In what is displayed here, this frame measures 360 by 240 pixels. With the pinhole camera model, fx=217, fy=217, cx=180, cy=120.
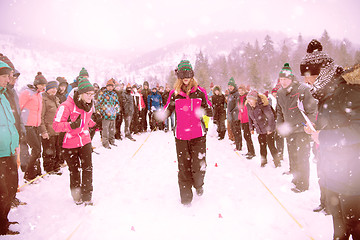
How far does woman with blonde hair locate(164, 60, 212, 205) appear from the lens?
4273 mm

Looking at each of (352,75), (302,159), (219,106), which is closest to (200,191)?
(302,159)

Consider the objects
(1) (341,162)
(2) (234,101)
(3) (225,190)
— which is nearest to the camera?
(1) (341,162)

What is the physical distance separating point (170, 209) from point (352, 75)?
346cm

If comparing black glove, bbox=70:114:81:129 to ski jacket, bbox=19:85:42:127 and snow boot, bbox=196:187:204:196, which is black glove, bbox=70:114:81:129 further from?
snow boot, bbox=196:187:204:196

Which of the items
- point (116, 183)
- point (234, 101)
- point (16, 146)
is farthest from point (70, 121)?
point (234, 101)

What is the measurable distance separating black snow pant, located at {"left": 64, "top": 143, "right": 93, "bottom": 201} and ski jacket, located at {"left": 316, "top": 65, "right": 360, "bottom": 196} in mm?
4000

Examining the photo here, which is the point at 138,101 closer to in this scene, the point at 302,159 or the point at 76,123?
the point at 76,123

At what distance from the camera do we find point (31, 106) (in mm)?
5559

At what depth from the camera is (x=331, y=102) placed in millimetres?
2279

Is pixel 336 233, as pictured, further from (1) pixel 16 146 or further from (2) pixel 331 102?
(1) pixel 16 146

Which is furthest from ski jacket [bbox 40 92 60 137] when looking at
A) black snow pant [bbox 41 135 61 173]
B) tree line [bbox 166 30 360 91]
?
tree line [bbox 166 30 360 91]

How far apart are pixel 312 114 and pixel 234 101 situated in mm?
4476

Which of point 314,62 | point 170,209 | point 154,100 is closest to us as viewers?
point 314,62

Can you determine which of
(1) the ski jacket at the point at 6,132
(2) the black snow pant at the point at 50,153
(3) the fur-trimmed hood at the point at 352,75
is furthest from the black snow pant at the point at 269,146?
(2) the black snow pant at the point at 50,153
